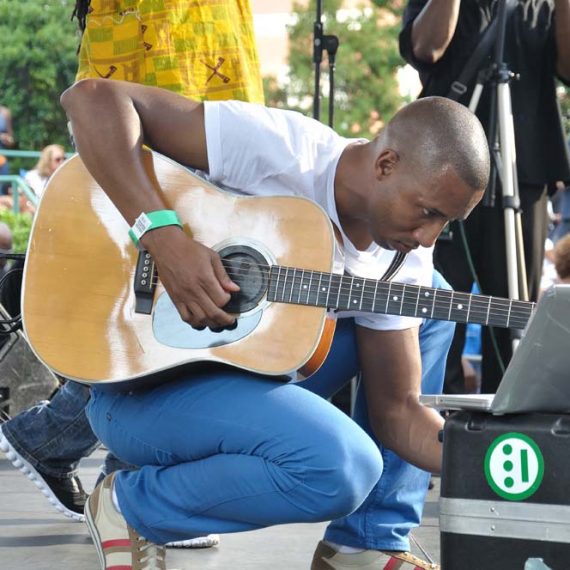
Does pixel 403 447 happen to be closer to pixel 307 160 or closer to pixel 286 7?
pixel 307 160

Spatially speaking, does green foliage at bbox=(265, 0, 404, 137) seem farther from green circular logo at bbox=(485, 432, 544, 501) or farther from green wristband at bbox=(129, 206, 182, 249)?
green circular logo at bbox=(485, 432, 544, 501)

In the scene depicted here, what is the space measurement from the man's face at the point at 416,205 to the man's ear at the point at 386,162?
0.04 feet

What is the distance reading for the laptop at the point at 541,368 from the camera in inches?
62.1

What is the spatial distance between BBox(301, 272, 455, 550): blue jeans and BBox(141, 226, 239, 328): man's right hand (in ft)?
1.26

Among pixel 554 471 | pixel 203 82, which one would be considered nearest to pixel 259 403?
pixel 554 471

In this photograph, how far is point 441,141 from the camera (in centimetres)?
235

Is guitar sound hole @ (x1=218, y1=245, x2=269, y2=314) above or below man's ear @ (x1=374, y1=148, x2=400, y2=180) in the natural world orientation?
below

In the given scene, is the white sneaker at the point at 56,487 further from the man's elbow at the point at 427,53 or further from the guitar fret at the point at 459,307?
the man's elbow at the point at 427,53

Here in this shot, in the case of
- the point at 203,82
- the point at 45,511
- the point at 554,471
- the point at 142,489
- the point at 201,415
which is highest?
the point at 203,82

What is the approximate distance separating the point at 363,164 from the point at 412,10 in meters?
1.55

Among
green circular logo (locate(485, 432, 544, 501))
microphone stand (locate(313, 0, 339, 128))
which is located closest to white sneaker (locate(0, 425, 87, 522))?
green circular logo (locate(485, 432, 544, 501))

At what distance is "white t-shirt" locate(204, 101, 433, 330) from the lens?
2.46 m

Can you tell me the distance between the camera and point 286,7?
29.6m

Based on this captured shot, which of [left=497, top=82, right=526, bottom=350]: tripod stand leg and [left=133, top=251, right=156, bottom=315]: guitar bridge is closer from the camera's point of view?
[left=133, top=251, right=156, bottom=315]: guitar bridge
